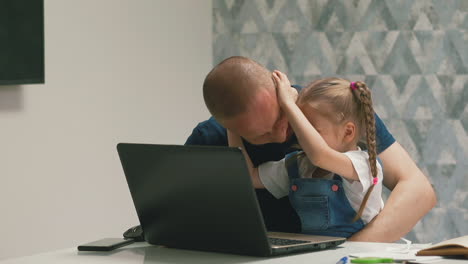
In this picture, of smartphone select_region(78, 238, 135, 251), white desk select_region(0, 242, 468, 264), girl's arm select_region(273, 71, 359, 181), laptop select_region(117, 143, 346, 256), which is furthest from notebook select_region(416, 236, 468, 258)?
smartphone select_region(78, 238, 135, 251)

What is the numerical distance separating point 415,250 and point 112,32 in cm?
206

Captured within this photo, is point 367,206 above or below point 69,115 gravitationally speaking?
below

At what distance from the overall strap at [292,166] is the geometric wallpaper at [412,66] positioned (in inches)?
69.9

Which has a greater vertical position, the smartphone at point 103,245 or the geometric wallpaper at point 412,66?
the geometric wallpaper at point 412,66

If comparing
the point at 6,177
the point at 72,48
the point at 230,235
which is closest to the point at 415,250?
the point at 230,235

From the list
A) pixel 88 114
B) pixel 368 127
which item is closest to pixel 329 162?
pixel 368 127

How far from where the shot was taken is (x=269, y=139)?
188cm

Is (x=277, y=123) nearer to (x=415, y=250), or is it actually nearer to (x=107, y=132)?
(x=415, y=250)

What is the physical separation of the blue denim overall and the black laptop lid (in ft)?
1.14

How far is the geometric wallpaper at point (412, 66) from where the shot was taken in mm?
3578

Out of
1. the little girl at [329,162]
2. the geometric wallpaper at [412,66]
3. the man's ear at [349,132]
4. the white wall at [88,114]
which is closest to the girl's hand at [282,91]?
the little girl at [329,162]

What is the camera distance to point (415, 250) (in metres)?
1.57

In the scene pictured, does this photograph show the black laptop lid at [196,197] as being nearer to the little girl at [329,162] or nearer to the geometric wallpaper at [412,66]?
the little girl at [329,162]

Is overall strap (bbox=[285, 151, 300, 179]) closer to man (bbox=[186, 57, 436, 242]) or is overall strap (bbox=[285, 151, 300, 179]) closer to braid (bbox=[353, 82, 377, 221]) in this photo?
man (bbox=[186, 57, 436, 242])
